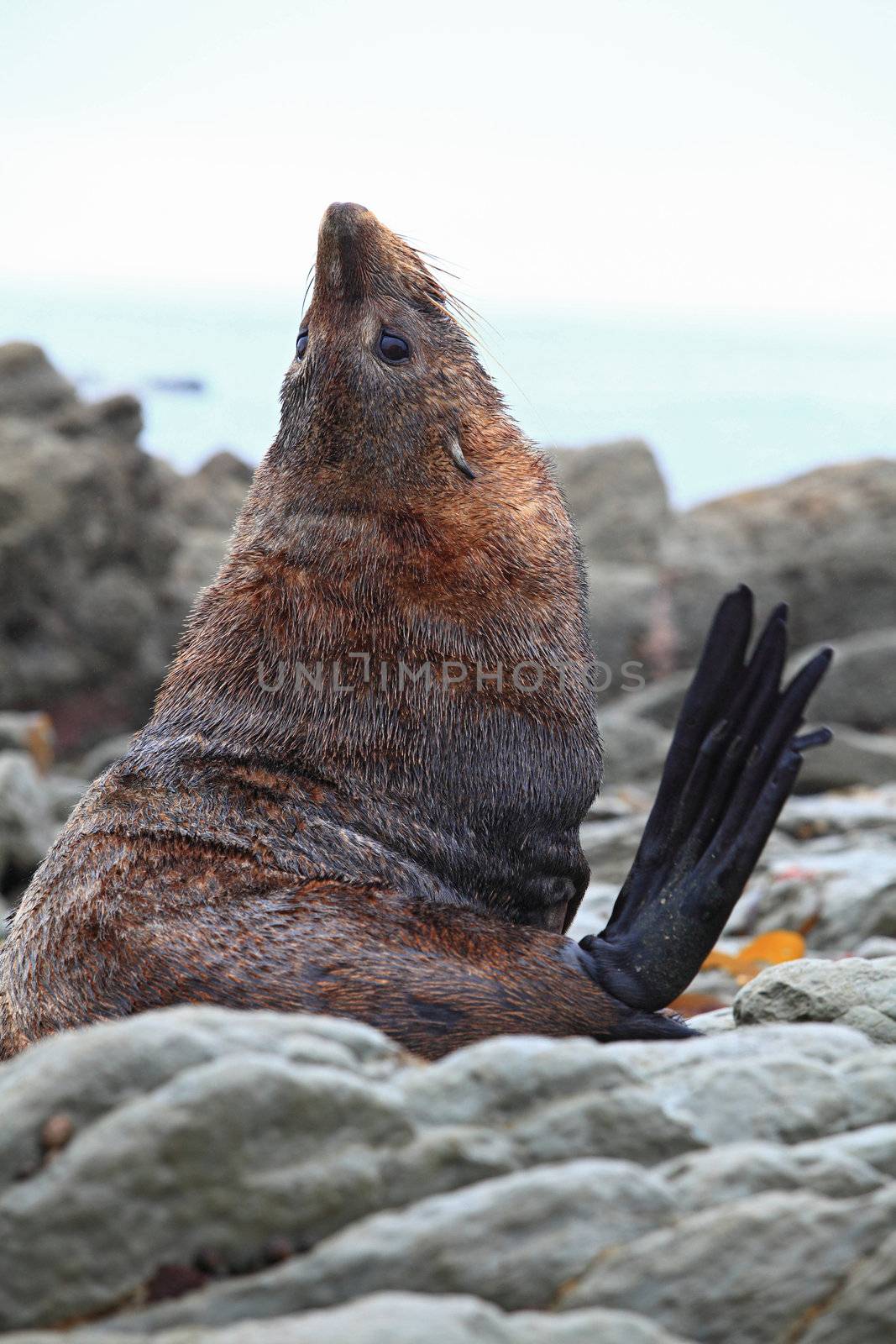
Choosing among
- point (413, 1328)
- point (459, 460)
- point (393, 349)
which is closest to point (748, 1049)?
point (413, 1328)

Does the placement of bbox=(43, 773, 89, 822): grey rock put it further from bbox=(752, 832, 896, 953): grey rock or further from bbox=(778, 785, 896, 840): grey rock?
bbox=(778, 785, 896, 840): grey rock

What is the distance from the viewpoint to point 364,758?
3881 millimetres

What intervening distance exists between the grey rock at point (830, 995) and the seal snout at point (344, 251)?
235 cm

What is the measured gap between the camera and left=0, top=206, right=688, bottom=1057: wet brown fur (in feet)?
11.0

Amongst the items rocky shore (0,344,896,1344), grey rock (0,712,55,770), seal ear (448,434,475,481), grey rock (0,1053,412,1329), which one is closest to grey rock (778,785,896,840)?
seal ear (448,434,475,481)

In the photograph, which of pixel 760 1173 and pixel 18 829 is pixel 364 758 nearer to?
pixel 760 1173

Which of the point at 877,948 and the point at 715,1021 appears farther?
the point at 877,948

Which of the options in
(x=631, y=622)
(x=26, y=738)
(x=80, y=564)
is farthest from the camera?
(x=631, y=622)

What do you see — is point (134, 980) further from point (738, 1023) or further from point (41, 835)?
point (41, 835)

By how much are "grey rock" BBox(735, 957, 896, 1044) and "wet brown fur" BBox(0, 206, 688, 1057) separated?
0.30 metres

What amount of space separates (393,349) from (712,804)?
5.82 ft

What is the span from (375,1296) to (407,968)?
1252 millimetres

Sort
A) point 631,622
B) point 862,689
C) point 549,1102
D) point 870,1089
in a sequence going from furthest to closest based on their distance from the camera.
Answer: point 631,622
point 862,689
point 870,1089
point 549,1102

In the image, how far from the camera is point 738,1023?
3812mm
